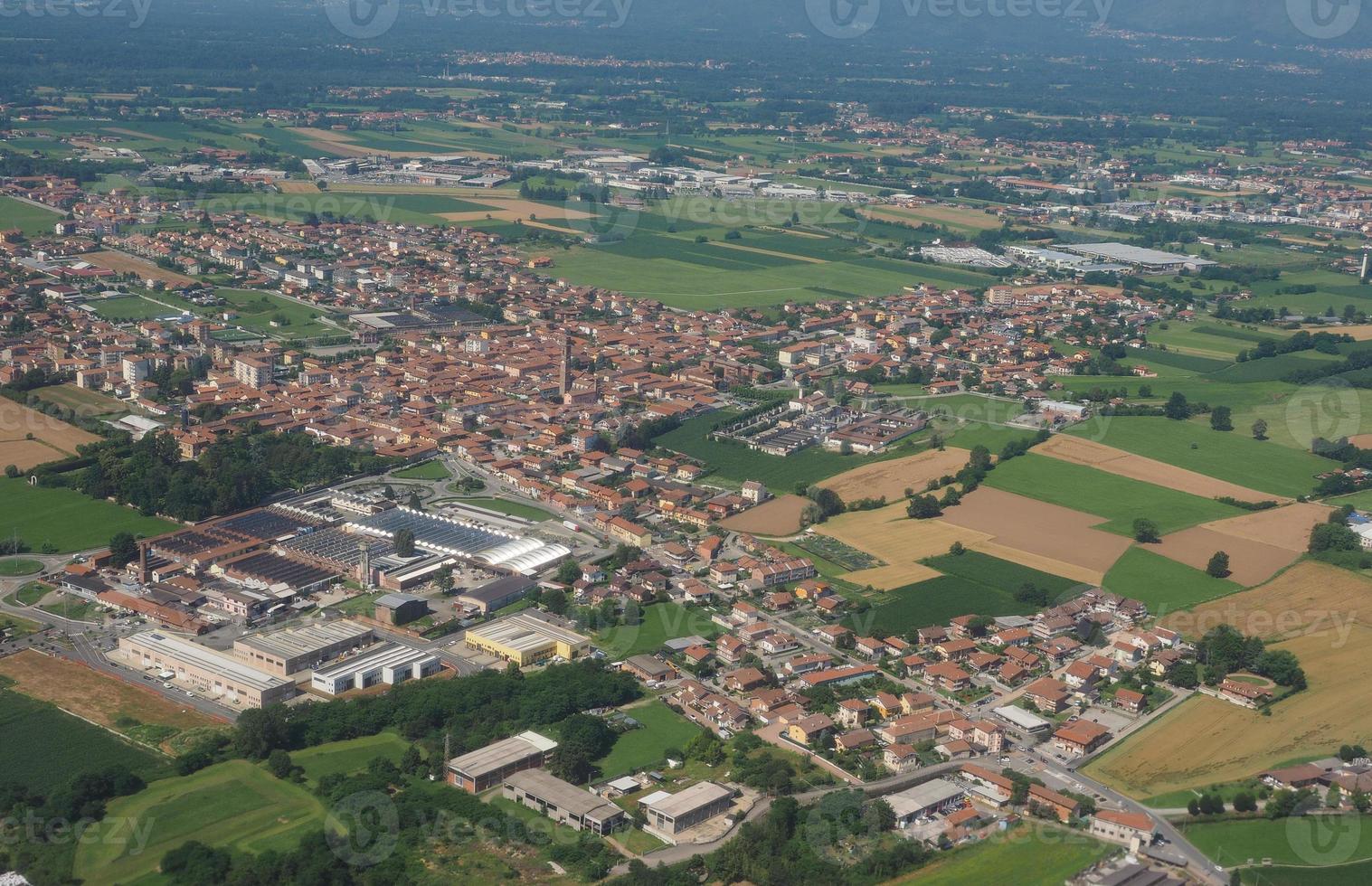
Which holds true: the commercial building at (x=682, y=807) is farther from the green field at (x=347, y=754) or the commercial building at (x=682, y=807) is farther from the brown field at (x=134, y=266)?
the brown field at (x=134, y=266)

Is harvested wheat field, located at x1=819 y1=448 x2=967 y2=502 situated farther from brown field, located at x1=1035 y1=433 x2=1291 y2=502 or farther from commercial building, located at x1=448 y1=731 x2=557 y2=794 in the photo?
commercial building, located at x1=448 y1=731 x2=557 y2=794

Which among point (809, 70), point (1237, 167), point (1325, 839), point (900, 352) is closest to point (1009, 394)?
point (900, 352)

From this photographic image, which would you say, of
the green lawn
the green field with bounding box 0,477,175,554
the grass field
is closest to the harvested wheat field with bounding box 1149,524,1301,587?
the grass field

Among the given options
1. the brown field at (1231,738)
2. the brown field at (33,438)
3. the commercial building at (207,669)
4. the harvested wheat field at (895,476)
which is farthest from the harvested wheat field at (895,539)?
the brown field at (33,438)

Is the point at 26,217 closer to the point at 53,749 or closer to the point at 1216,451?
the point at 53,749

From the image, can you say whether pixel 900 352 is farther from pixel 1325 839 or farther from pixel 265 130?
pixel 265 130

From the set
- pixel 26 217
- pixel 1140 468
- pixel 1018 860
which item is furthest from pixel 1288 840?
pixel 26 217
